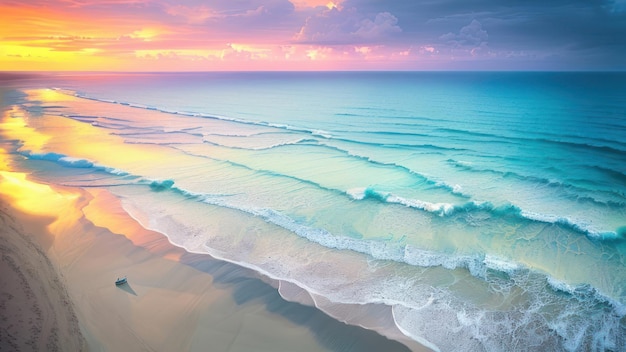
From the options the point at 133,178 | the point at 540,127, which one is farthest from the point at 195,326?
the point at 540,127

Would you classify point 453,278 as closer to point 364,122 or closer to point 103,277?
point 103,277

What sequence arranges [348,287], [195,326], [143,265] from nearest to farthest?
[195,326] < [348,287] < [143,265]

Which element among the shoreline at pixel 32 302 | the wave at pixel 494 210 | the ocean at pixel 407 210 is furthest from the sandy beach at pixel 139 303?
the wave at pixel 494 210

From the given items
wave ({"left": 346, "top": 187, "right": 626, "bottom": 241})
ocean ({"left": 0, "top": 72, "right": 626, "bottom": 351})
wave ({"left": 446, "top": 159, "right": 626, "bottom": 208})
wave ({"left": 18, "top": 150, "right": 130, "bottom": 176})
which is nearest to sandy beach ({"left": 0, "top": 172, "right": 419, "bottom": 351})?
ocean ({"left": 0, "top": 72, "right": 626, "bottom": 351})

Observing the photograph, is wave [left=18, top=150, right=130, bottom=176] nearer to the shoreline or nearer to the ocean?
the ocean

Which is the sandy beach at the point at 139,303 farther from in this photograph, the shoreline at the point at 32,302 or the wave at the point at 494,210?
the wave at the point at 494,210
